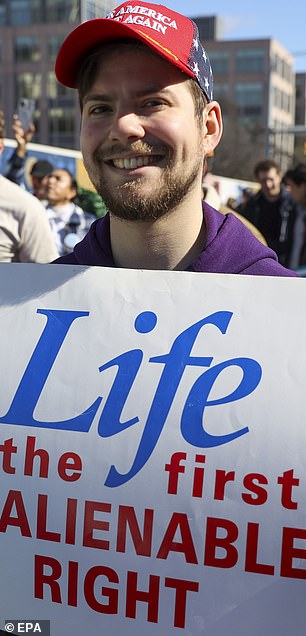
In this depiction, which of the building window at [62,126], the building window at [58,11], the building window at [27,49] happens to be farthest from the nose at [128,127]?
the building window at [27,49]

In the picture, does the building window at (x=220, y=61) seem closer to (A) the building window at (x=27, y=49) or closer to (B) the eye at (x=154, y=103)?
(A) the building window at (x=27, y=49)

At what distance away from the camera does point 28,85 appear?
181ft

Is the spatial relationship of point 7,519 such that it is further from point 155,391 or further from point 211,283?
point 211,283

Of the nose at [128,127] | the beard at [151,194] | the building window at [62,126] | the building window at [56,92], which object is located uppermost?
the building window at [56,92]

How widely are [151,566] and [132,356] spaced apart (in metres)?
0.36

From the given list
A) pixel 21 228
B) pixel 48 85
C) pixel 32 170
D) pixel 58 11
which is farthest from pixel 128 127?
pixel 58 11

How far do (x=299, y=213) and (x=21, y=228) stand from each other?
3884mm

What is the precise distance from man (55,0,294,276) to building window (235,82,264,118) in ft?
246

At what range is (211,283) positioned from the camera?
1.38 m

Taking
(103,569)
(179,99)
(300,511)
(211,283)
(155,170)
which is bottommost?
(103,569)

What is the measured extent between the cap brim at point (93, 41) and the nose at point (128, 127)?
13cm

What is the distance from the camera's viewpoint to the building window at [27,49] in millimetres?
55000

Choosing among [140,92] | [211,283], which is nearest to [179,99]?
[140,92]

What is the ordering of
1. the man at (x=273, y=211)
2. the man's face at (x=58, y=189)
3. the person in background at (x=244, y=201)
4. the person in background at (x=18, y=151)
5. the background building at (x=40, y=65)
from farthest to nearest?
the background building at (x=40, y=65), the person in background at (x=244, y=201), the man at (x=273, y=211), the man's face at (x=58, y=189), the person in background at (x=18, y=151)
